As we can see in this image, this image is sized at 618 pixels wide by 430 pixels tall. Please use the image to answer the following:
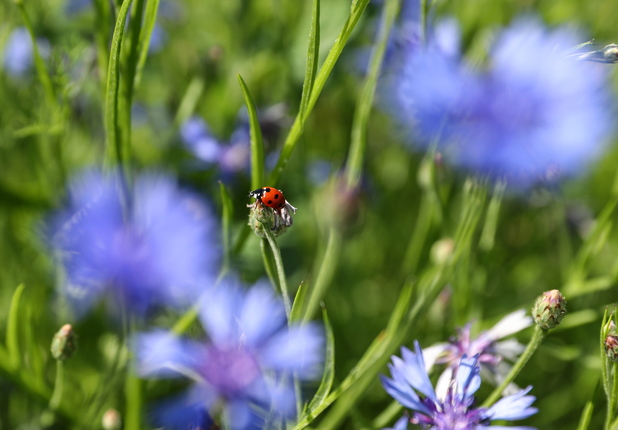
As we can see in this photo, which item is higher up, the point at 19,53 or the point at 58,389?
the point at 19,53

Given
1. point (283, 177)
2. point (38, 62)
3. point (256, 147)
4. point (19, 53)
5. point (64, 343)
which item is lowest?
point (64, 343)

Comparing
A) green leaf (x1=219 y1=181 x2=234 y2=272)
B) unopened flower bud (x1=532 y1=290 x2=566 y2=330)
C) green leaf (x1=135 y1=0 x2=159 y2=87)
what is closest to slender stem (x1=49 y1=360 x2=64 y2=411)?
green leaf (x1=219 y1=181 x2=234 y2=272)

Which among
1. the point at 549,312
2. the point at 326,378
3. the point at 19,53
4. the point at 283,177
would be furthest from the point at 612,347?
the point at 19,53

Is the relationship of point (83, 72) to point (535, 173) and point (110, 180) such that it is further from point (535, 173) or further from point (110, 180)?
point (535, 173)

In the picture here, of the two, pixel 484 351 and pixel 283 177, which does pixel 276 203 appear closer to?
pixel 484 351

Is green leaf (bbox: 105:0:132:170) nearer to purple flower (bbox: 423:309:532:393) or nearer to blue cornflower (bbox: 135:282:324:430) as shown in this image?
blue cornflower (bbox: 135:282:324:430)

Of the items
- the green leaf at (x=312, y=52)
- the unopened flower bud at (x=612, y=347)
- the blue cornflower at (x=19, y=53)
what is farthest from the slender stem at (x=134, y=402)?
the blue cornflower at (x=19, y=53)

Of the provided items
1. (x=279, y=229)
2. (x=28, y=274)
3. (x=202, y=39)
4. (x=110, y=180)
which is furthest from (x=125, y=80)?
(x=202, y=39)
